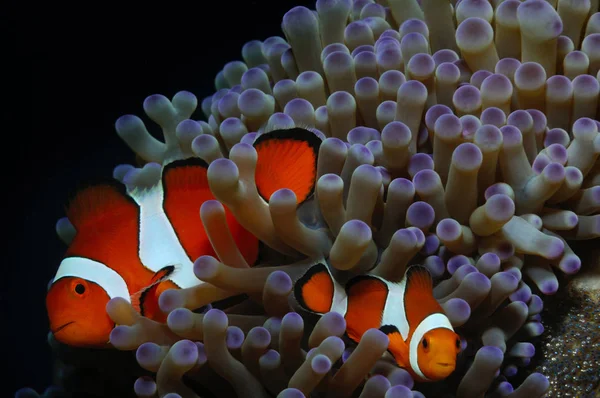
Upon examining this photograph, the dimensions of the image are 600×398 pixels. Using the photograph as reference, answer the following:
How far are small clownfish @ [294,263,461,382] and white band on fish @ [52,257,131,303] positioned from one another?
1.28 ft

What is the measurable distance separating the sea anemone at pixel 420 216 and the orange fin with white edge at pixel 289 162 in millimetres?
40

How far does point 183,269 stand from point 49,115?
5.98 feet

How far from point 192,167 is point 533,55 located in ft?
2.61

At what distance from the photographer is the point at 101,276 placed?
1147 mm

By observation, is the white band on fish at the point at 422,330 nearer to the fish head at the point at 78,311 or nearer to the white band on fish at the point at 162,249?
the white band on fish at the point at 162,249

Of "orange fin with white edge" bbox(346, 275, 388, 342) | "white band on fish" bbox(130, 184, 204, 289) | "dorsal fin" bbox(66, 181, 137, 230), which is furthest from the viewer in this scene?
"dorsal fin" bbox(66, 181, 137, 230)

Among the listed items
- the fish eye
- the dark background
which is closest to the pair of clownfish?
the fish eye

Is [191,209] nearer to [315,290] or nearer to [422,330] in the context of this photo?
[315,290]

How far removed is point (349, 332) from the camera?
3.50ft

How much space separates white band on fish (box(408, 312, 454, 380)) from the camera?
0.97m

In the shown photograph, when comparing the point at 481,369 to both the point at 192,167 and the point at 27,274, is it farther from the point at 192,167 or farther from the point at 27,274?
the point at 27,274

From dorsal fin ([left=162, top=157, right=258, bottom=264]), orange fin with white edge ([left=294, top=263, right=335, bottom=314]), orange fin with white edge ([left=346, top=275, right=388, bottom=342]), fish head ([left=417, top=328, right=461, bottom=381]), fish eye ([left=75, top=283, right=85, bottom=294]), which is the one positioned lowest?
fish head ([left=417, top=328, right=461, bottom=381])

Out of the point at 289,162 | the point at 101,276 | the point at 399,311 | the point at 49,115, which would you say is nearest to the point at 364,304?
the point at 399,311

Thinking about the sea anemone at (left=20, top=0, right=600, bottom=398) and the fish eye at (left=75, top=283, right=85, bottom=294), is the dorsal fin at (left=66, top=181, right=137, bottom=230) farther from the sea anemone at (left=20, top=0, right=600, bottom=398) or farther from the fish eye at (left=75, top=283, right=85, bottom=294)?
the fish eye at (left=75, top=283, right=85, bottom=294)
